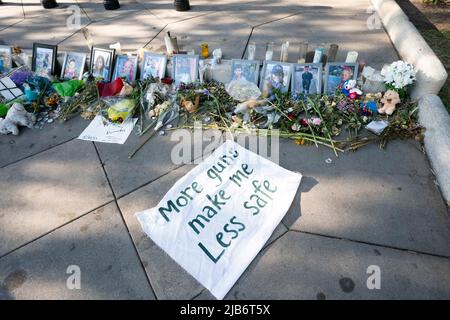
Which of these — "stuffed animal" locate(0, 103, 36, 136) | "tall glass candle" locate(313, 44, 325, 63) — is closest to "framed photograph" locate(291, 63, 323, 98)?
"tall glass candle" locate(313, 44, 325, 63)

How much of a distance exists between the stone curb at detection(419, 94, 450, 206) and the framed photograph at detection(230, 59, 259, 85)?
152 centimetres

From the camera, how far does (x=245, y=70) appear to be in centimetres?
298

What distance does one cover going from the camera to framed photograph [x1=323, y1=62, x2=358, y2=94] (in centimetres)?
280

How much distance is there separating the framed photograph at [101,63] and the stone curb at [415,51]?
3133mm

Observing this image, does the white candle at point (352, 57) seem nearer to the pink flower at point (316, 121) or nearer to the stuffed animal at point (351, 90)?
the stuffed animal at point (351, 90)

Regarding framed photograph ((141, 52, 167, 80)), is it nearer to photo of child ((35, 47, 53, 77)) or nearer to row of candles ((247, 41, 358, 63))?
row of candles ((247, 41, 358, 63))

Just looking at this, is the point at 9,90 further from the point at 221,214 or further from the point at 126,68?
the point at 221,214

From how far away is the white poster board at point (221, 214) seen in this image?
185cm

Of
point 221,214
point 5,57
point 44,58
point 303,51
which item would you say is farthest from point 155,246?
point 5,57

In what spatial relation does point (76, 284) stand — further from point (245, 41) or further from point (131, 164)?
point (245, 41)

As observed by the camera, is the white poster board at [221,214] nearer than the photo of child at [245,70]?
Answer: Yes

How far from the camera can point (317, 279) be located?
1.75m

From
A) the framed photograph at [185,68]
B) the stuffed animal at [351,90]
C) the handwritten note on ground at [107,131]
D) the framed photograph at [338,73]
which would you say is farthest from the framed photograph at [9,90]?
the stuffed animal at [351,90]

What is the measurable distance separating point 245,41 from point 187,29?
0.95 m
